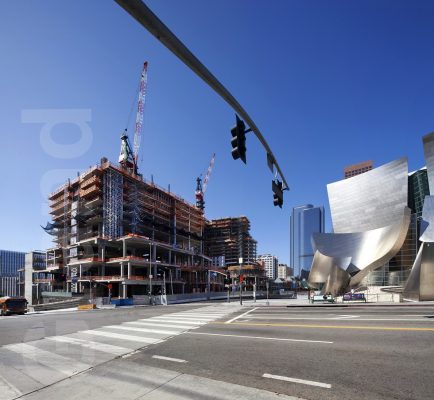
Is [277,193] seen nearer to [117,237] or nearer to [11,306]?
[11,306]

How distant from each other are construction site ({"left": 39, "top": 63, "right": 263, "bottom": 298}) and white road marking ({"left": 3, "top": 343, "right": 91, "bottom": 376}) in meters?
65.1

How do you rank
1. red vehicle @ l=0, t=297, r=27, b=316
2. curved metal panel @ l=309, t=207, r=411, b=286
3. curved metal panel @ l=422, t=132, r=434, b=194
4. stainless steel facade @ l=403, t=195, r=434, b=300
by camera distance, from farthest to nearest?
curved metal panel @ l=309, t=207, r=411, b=286 < curved metal panel @ l=422, t=132, r=434, b=194 < stainless steel facade @ l=403, t=195, r=434, b=300 < red vehicle @ l=0, t=297, r=27, b=316

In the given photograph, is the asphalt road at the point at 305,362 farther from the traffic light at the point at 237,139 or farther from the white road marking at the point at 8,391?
the traffic light at the point at 237,139

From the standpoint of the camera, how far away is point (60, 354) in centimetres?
1030

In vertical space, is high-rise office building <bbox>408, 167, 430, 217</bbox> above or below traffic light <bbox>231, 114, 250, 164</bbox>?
above

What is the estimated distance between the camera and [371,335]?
11.8m

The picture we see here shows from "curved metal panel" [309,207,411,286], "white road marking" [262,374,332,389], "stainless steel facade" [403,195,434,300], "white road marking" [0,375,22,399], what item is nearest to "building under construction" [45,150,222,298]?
"curved metal panel" [309,207,411,286]

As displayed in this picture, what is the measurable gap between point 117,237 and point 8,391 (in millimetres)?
84693

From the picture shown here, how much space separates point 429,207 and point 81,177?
283 ft

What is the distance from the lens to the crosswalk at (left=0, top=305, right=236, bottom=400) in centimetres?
749

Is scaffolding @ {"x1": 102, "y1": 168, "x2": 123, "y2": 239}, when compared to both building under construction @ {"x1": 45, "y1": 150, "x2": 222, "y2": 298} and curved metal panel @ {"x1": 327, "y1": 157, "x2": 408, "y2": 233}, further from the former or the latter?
curved metal panel @ {"x1": 327, "y1": 157, "x2": 408, "y2": 233}

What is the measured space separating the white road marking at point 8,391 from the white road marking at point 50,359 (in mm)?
1185

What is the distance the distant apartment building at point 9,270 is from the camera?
14988cm

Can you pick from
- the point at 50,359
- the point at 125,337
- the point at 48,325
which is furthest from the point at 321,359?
the point at 48,325
